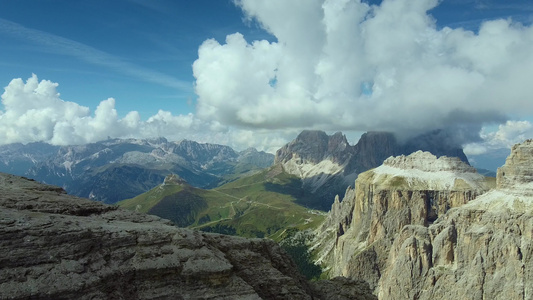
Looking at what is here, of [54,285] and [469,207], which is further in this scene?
[469,207]

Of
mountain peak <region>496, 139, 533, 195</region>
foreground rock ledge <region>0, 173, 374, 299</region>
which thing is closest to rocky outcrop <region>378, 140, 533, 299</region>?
mountain peak <region>496, 139, 533, 195</region>

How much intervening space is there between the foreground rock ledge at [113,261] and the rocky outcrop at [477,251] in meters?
156

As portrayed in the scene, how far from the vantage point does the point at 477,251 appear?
538 ft

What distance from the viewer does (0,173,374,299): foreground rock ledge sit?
30.5 meters

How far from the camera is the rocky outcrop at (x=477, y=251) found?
154 meters

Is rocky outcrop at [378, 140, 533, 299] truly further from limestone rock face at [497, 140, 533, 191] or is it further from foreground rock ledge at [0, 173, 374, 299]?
foreground rock ledge at [0, 173, 374, 299]

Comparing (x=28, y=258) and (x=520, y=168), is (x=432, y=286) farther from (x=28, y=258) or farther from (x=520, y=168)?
(x=28, y=258)

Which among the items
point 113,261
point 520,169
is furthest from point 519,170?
point 113,261

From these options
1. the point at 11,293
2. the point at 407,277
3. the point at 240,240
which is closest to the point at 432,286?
the point at 407,277

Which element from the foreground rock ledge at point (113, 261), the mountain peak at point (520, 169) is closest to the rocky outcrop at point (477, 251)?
the mountain peak at point (520, 169)

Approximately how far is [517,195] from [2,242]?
22863 centimetres

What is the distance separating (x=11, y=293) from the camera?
28.2 metres

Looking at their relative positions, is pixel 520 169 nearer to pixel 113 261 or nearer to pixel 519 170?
pixel 519 170

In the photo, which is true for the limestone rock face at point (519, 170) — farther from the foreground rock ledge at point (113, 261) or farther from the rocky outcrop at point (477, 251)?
the foreground rock ledge at point (113, 261)
